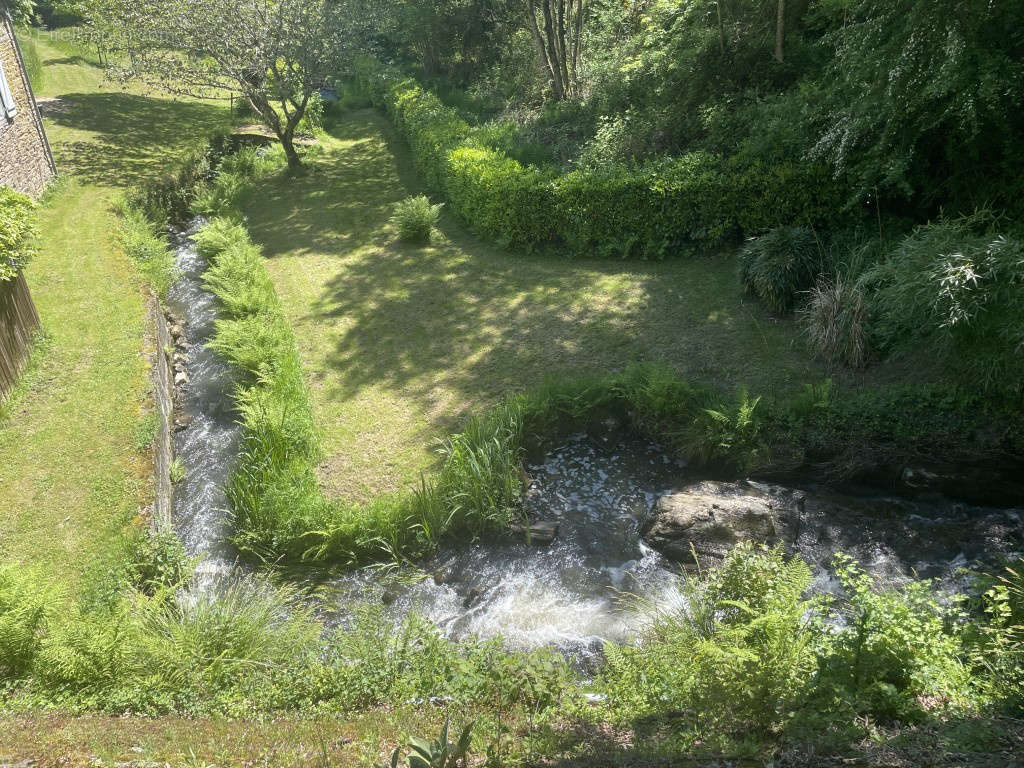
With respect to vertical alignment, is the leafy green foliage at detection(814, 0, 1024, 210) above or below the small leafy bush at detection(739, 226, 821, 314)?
above

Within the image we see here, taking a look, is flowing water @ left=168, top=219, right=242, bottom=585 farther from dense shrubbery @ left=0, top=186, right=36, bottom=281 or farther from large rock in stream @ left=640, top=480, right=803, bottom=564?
large rock in stream @ left=640, top=480, right=803, bottom=564

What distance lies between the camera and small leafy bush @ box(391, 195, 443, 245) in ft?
44.3

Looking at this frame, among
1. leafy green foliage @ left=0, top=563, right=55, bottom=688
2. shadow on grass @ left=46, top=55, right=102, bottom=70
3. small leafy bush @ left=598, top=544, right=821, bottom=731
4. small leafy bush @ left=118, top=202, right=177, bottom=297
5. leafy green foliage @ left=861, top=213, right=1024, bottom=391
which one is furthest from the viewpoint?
shadow on grass @ left=46, top=55, right=102, bottom=70

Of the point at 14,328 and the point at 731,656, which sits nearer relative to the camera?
the point at 731,656

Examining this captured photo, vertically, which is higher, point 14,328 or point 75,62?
point 75,62

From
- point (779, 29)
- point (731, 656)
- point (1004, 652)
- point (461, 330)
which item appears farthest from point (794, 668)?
point (779, 29)

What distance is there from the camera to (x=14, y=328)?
29.8 ft

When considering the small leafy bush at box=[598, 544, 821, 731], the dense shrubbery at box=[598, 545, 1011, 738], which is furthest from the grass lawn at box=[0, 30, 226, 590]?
the dense shrubbery at box=[598, 545, 1011, 738]

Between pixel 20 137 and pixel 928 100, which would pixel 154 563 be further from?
pixel 20 137

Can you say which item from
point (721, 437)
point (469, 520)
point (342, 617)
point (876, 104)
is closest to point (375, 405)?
point (469, 520)

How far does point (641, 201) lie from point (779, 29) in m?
3.97

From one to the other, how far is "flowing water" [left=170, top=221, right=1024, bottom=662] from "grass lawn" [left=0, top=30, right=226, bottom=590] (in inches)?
31.1

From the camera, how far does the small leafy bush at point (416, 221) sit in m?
13.5

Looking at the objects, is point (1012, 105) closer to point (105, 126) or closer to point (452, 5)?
point (452, 5)
